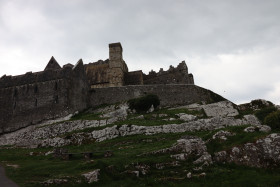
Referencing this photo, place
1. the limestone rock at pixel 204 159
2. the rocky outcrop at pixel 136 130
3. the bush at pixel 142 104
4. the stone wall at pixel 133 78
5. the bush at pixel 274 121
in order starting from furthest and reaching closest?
the stone wall at pixel 133 78, the bush at pixel 142 104, the rocky outcrop at pixel 136 130, the bush at pixel 274 121, the limestone rock at pixel 204 159

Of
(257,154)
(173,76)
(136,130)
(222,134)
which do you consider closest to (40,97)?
(136,130)

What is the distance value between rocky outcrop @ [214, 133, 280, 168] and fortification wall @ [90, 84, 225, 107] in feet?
100

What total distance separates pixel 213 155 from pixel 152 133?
A: 517 inches

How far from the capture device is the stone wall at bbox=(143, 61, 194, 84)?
64588mm

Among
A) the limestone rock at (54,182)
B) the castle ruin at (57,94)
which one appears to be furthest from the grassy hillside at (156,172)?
the castle ruin at (57,94)

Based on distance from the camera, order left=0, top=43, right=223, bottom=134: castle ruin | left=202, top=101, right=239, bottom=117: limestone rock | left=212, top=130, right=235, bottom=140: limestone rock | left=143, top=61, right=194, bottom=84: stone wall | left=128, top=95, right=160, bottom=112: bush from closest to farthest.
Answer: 1. left=212, top=130, right=235, bottom=140: limestone rock
2. left=202, top=101, right=239, bottom=117: limestone rock
3. left=128, top=95, right=160, bottom=112: bush
4. left=0, top=43, right=223, bottom=134: castle ruin
5. left=143, top=61, right=194, bottom=84: stone wall

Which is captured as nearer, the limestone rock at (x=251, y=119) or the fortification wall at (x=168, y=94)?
the limestone rock at (x=251, y=119)

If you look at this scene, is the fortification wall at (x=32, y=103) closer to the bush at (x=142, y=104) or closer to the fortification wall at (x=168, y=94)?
the fortification wall at (x=168, y=94)

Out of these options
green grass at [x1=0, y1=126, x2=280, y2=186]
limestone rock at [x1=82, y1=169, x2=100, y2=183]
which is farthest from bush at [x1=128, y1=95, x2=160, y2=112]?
limestone rock at [x1=82, y1=169, x2=100, y2=183]

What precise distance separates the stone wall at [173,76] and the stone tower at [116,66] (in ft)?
27.3

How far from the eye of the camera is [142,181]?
1572 cm

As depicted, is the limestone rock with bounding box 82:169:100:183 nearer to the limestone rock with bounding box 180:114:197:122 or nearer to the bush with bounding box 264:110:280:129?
the bush with bounding box 264:110:280:129

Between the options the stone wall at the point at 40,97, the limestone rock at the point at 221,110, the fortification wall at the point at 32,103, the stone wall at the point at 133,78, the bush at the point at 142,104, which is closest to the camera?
the limestone rock at the point at 221,110

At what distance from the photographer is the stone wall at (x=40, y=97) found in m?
45.4
